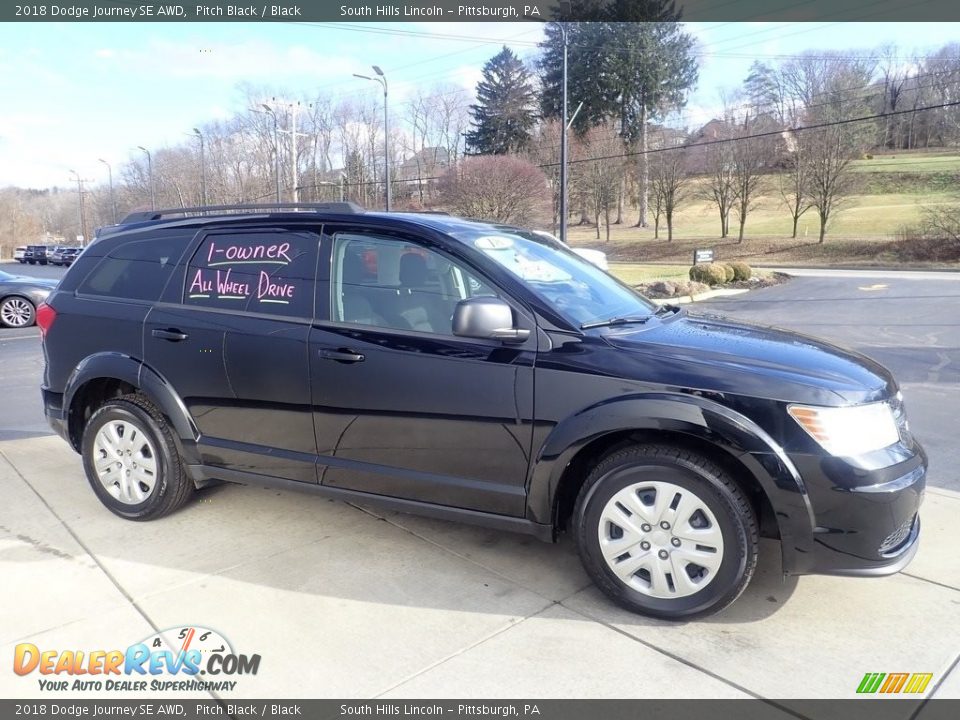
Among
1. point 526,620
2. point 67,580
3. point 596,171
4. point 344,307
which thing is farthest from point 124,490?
point 596,171

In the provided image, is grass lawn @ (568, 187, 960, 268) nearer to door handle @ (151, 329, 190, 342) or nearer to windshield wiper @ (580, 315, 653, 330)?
windshield wiper @ (580, 315, 653, 330)

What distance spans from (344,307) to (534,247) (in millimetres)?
1117

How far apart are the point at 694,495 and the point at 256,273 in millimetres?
2480

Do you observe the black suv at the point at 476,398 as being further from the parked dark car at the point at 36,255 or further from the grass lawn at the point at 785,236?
the parked dark car at the point at 36,255

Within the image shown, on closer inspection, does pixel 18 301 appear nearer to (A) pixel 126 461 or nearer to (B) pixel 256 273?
(A) pixel 126 461

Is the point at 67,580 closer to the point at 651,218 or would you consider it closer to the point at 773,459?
the point at 773,459

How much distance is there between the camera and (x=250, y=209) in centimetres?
404

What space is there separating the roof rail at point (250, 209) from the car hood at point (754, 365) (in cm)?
159

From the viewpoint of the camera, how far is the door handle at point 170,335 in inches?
152

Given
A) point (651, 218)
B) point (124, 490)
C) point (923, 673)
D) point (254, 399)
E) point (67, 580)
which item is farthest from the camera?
point (651, 218)

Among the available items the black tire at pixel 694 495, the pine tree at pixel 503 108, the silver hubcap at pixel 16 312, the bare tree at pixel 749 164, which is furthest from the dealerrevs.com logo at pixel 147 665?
the pine tree at pixel 503 108

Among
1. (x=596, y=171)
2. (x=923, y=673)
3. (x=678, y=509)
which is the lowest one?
(x=923, y=673)

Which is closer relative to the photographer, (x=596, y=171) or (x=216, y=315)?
(x=216, y=315)

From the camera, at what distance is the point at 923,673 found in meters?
2.68
